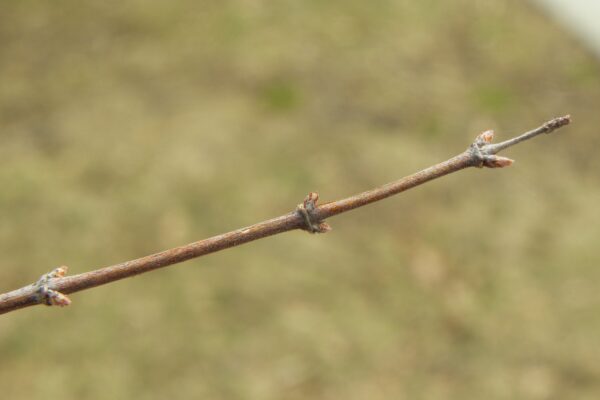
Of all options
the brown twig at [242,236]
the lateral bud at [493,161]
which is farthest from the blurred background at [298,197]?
the lateral bud at [493,161]

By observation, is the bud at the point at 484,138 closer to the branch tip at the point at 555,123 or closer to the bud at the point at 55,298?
the branch tip at the point at 555,123

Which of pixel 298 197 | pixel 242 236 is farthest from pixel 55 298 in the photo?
pixel 298 197

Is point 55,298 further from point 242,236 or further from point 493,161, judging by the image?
point 493,161

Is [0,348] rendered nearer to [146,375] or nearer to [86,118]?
[146,375]

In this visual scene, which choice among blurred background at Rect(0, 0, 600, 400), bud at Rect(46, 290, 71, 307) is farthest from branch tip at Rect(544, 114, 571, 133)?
blurred background at Rect(0, 0, 600, 400)

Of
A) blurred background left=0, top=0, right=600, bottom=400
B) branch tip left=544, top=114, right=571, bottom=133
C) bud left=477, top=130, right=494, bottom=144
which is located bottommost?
branch tip left=544, top=114, right=571, bottom=133

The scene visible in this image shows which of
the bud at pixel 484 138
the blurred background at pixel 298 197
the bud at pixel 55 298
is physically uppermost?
the blurred background at pixel 298 197

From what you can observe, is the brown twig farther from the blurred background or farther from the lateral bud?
the blurred background
